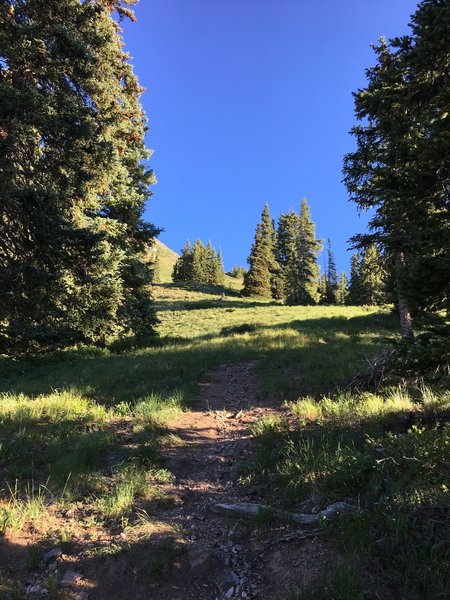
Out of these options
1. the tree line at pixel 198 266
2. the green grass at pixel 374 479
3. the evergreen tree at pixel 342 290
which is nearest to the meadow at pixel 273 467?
the green grass at pixel 374 479

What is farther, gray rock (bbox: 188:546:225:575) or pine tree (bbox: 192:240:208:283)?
pine tree (bbox: 192:240:208:283)

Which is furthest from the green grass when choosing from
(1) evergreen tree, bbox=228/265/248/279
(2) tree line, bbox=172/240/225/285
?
(1) evergreen tree, bbox=228/265/248/279

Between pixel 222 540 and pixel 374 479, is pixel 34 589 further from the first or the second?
pixel 374 479

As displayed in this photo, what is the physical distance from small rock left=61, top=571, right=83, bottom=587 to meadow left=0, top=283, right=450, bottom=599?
0.15m

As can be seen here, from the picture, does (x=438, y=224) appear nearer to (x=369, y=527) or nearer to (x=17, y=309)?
(x=369, y=527)

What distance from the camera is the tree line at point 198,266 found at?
293 ft

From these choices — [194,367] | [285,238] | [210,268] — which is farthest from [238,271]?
[194,367]

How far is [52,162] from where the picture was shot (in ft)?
33.9

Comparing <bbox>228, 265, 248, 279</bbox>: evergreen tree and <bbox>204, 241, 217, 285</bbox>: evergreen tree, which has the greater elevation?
<bbox>228, 265, 248, 279</bbox>: evergreen tree

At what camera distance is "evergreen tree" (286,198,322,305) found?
168ft

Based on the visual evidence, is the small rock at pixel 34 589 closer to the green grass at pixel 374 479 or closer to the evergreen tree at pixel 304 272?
the green grass at pixel 374 479

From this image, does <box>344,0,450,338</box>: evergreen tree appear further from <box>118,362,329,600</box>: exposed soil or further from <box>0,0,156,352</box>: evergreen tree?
<box>0,0,156,352</box>: evergreen tree

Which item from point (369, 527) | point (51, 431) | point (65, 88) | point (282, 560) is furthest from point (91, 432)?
point (65, 88)

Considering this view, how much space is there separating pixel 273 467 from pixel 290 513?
126 centimetres
